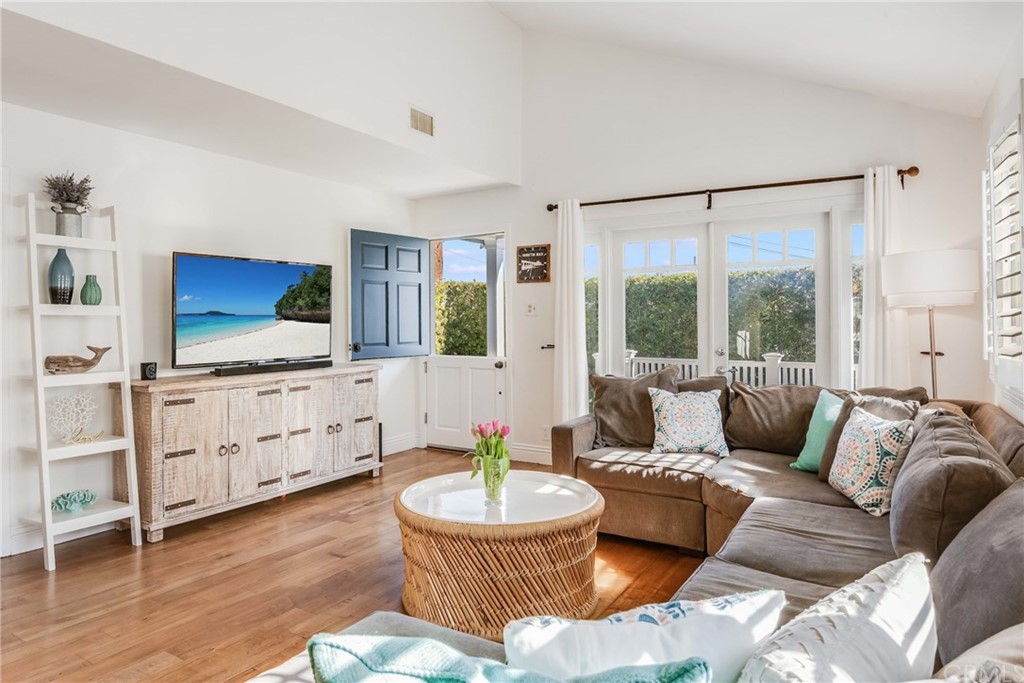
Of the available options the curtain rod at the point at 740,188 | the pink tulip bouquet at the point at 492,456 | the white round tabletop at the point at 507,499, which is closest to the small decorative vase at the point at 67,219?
the white round tabletop at the point at 507,499

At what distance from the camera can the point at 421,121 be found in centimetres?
417

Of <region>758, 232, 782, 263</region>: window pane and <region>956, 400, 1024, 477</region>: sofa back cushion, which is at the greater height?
<region>758, 232, 782, 263</region>: window pane

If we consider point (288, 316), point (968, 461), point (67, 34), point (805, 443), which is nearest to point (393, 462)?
point (288, 316)

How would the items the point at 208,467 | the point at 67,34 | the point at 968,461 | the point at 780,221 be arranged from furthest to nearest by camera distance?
1. the point at 780,221
2. the point at 208,467
3. the point at 67,34
4. the point at 968,461

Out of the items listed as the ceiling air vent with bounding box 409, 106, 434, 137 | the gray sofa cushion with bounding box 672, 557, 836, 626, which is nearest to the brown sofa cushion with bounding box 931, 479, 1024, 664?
the gray sofa cushion with bounding box 672, 557, 836, 626

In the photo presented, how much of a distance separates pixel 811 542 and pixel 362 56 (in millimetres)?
3541

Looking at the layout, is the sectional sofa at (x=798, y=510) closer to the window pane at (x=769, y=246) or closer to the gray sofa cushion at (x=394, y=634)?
the gray sofa cushion at (x=394, y=634)

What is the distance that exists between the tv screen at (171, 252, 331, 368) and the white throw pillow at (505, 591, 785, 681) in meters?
3.58

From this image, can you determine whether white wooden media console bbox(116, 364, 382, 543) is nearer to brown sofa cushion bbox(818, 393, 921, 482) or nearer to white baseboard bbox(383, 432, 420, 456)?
white baseboard bbox(383, 432, 420, 456)

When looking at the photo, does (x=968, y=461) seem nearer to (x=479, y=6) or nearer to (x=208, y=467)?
(x=208, y=467)

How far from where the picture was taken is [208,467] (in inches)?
143

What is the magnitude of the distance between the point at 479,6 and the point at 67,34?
307cm

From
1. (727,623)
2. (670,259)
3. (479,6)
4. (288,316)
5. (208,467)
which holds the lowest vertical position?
(208,467)

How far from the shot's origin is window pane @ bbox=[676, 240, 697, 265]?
14.9 ft
